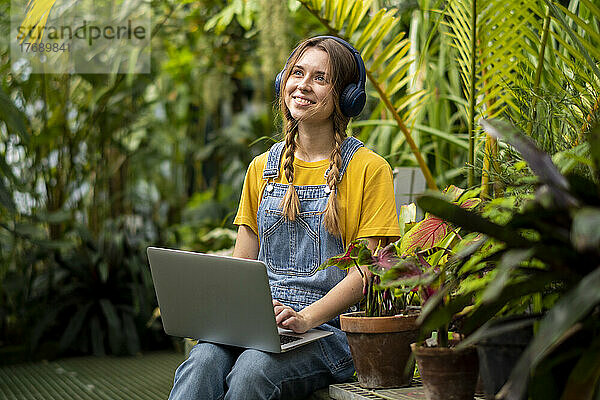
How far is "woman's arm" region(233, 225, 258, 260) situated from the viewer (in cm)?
186

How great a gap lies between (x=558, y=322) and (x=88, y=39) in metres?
3.65

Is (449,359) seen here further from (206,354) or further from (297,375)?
(206,354)

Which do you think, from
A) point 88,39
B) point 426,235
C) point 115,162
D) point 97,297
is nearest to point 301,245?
point 426,235

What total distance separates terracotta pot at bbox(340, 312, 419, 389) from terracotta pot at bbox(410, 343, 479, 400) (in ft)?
0.60

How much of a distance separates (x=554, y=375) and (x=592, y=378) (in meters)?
0.07

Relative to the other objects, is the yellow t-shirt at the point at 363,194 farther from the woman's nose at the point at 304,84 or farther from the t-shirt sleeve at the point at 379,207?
the woman's nose at the point at 304,84

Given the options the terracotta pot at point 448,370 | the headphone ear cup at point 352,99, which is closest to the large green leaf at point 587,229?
the terracotta pot at point 448,370

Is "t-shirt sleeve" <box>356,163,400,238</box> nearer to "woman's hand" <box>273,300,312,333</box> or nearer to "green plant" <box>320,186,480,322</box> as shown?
"green plant" <box>320,186,480,322</box>

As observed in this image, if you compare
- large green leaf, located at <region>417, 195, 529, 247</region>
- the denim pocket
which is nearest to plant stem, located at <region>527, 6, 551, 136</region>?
the denim pocket

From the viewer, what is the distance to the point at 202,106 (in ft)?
17.5

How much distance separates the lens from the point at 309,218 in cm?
172

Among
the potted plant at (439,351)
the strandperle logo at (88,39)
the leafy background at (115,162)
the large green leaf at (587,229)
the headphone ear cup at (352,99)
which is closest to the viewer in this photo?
the large green leaf at (587,229)

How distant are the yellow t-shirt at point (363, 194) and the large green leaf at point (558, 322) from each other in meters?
0.87

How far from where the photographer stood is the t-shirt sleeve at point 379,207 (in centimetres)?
168
